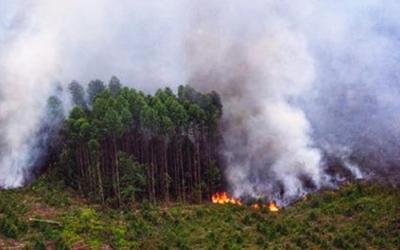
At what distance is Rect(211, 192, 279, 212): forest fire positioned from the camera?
70875mm

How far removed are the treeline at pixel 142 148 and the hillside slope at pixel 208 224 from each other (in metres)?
2.94

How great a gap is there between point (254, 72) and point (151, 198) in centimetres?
2759

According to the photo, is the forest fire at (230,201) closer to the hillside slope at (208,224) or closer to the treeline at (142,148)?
the treeline at (142,148)

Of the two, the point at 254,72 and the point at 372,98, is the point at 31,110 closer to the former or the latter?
the point at 254,72

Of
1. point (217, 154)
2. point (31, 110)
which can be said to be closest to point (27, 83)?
point (31, 110)

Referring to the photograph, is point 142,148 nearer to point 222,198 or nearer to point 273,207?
point 222,198

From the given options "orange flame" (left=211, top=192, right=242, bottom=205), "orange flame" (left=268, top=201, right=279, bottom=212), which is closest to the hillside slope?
"orange flame" (left=268, top=201, right=279, bottom=212)

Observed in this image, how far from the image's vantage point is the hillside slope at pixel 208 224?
195ft

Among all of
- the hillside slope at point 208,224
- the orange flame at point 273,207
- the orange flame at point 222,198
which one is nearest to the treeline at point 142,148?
the orange flame at point 222,198

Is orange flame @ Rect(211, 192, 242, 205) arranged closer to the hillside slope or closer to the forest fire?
the forest fire

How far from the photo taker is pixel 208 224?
214ft

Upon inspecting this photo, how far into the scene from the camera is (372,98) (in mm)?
86562

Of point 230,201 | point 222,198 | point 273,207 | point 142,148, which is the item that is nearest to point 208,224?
point 273,207

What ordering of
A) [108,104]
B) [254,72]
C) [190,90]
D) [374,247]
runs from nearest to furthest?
[374,247] < [108,104] < [190,90] < [254,72]
